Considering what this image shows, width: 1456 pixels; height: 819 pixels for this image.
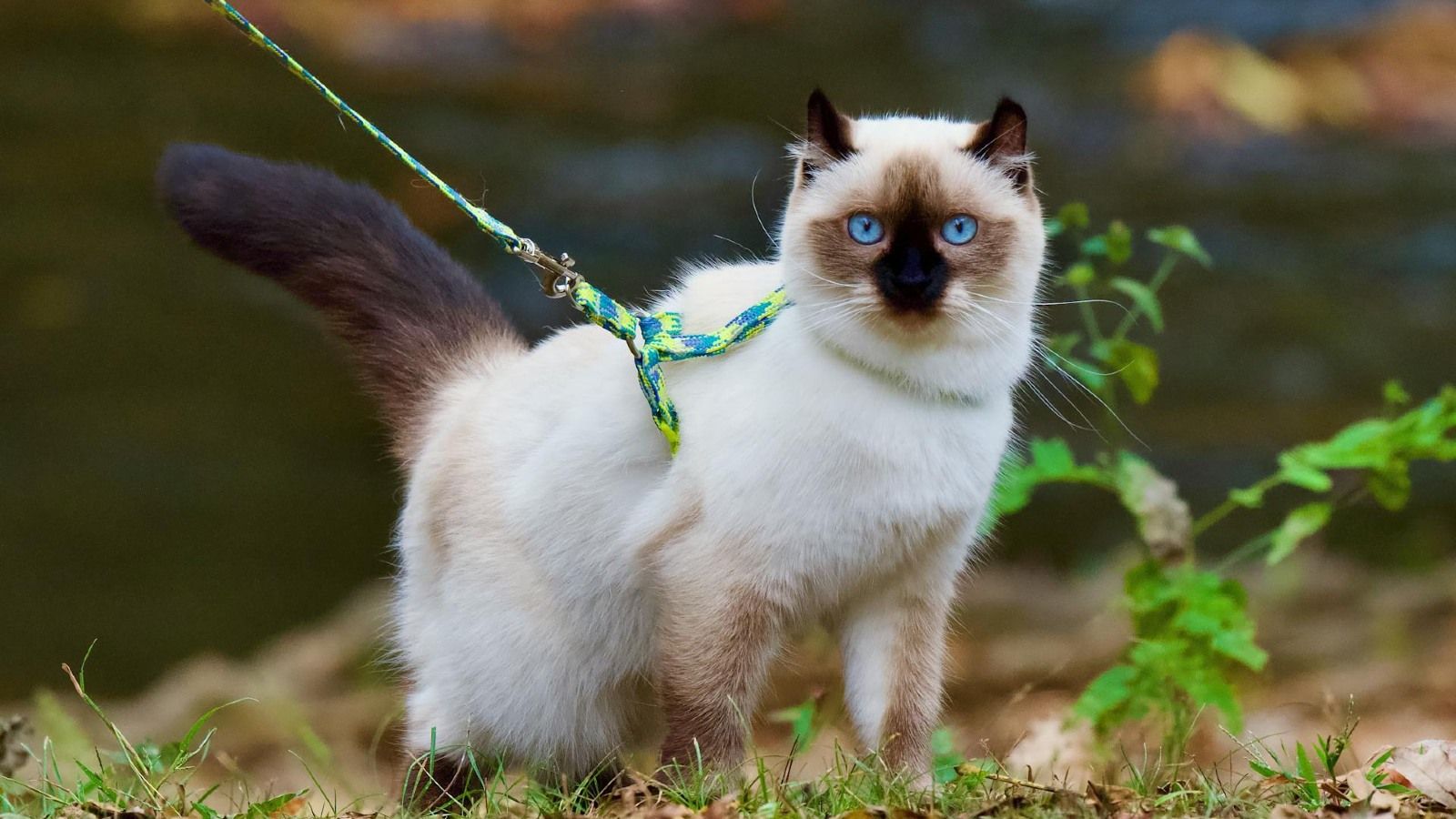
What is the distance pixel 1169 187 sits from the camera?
5738 millimetres

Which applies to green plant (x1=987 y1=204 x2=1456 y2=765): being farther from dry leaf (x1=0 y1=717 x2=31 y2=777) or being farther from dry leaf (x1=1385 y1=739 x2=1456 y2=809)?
dry leaf (x1=0 y1=717 x2=31 y2=777)

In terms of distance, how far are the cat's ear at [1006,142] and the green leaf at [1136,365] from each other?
3.40ft

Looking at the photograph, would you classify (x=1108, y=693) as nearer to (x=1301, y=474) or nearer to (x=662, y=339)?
(x=1301, y=474)

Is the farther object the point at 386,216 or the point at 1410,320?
the point at 1410,320

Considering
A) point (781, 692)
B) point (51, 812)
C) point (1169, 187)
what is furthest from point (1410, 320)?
point (51, 812)

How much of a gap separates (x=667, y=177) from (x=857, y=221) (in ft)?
12.1

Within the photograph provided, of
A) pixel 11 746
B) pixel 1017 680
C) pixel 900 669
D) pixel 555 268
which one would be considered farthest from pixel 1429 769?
pixel 1017 680

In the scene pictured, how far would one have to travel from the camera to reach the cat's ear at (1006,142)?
6.88ft

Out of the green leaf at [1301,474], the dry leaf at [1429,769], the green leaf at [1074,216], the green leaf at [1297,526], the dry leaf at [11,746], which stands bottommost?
the dry leaf at [11,746]

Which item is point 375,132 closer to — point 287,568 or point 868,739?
point 868,739

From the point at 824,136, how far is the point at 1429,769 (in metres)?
1.42

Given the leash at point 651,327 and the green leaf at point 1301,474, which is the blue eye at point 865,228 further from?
the green leaf at point 1301,474

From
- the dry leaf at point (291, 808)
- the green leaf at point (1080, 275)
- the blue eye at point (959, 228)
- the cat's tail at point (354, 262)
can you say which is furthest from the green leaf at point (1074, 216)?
the dry leaf at point (291, 808)

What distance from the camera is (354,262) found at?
2.69m
